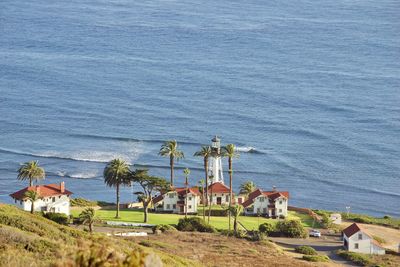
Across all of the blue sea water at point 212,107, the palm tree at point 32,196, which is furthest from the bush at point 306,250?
the blue sea water at point 212,107

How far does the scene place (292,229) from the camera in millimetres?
88562

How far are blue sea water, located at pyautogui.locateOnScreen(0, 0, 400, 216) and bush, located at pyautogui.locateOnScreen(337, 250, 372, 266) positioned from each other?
29602 millimetres

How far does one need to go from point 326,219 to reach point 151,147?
133 ft

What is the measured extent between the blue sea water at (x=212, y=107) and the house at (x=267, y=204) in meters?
12.3

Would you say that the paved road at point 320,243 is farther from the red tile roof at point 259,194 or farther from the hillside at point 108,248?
the red tile roof at point 259,194

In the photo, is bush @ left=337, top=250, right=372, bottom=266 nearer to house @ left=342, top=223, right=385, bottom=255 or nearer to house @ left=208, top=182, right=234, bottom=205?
house @ left=342, top=223, right=385, bottom=255

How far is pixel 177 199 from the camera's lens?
320 ft

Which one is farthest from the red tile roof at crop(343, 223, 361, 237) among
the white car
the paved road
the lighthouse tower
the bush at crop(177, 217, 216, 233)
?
the lighthouse tower

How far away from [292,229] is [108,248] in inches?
2194

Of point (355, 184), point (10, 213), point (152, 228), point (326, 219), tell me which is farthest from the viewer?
point (355, 184)

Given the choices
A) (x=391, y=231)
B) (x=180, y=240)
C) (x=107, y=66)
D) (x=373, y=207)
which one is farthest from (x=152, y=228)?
(x=107, y=66)

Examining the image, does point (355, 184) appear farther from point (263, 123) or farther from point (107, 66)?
point (107, 66)

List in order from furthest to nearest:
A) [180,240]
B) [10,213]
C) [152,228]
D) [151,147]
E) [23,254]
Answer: [151,147]
[152,228]
[180,240]
[10,213]
[23,254]

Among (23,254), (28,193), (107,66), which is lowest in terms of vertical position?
(23,254)
